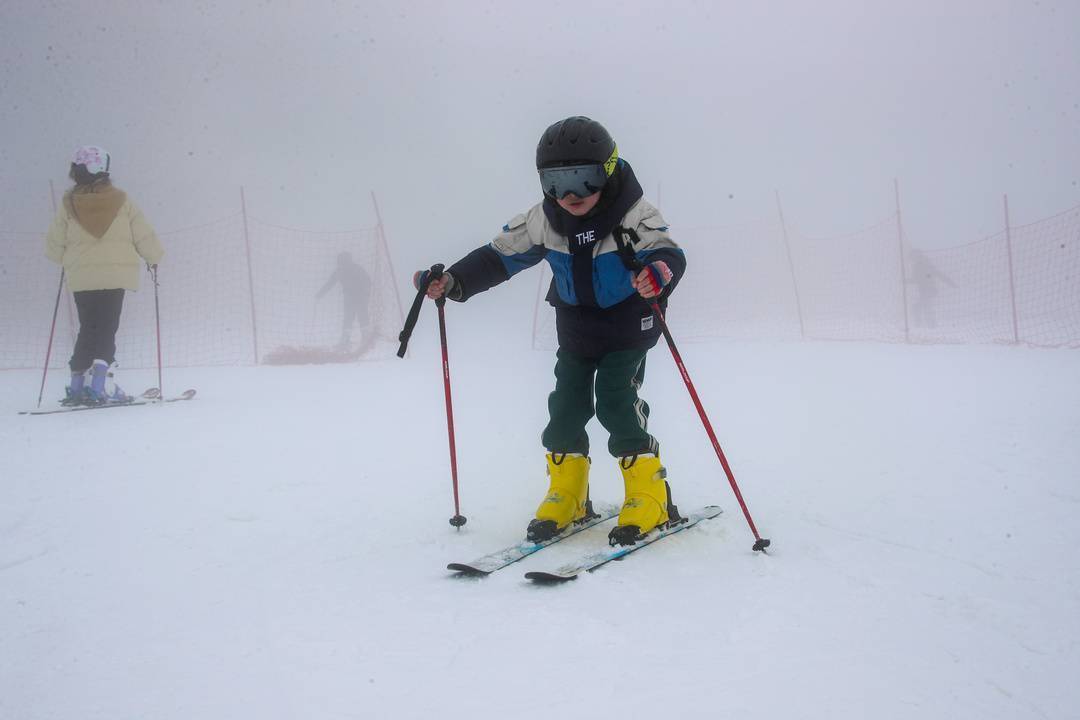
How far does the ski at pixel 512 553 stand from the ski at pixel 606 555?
181mm

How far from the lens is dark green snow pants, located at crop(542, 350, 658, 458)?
2.98 m

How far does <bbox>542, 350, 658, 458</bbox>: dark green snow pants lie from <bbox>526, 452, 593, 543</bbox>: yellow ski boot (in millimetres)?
49

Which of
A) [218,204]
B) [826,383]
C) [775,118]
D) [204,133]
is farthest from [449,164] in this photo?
[826,383]

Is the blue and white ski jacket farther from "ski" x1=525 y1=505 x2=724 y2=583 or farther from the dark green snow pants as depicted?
"ski" x1=525 y1=505 x2=724 y2=583

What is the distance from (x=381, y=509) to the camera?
3.36 metres

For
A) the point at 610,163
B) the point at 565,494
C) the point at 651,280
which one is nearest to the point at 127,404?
the point at 565,494

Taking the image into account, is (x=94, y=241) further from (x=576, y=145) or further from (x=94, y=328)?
(x=576, y=145)

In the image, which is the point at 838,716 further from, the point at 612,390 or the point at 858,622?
the point at 612,390

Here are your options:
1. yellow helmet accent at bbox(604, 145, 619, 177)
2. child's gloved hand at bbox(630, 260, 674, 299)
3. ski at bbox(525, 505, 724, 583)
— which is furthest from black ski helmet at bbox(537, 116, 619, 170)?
ski at bbox(525, 505, 724, 583)

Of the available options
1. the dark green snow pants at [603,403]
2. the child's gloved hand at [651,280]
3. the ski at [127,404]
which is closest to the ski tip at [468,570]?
the dark green snow pants at [603,403]

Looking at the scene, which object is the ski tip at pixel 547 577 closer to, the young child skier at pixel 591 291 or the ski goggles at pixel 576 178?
the young child skier at pixel 591 291

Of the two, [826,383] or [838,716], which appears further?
[826,383]

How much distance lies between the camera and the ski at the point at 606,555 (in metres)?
2.35

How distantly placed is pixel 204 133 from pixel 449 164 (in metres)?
33.4
